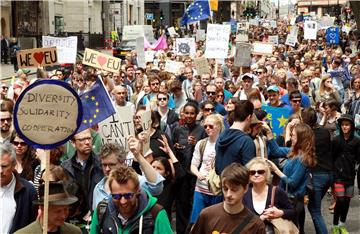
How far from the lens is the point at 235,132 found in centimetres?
616

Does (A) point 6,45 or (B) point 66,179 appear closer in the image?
(B) point 66,179

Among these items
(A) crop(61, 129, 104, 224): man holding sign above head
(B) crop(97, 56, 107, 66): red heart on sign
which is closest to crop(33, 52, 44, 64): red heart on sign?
(B) crop(97, 56, 107, 66): red heart on sign

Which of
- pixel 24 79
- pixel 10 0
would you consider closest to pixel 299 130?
pixel 24 79

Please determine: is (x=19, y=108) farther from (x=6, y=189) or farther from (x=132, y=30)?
(x=132, y=30)

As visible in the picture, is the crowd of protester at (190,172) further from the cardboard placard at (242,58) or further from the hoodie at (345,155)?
the cardboard placard at (242,58)

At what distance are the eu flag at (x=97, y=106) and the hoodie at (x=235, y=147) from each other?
119 centimetres

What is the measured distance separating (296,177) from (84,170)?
2.08 m

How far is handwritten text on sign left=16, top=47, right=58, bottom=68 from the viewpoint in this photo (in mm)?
11133

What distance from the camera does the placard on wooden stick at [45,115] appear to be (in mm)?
4500

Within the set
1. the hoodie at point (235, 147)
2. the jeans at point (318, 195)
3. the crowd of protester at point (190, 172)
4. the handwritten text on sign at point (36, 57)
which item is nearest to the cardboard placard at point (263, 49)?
the crowd of protester at point (190, 172)

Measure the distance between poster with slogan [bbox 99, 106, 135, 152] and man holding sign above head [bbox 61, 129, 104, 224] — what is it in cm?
52

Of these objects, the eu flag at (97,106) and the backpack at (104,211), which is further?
the eu flag at (97,106)

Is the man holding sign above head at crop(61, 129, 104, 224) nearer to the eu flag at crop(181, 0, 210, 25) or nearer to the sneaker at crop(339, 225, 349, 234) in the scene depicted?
the sneaker at crop(339, 225, 349, 234)

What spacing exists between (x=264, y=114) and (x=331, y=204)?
2.15 metres
